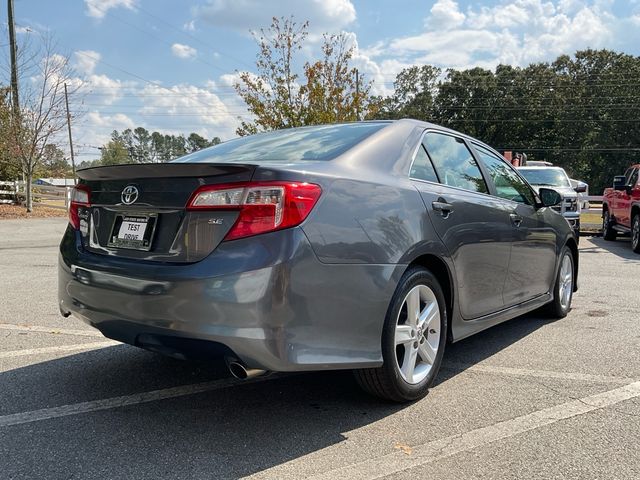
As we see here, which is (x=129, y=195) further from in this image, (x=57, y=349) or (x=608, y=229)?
(x=608, y=229)

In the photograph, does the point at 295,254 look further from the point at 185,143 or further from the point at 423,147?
the point at 185,143

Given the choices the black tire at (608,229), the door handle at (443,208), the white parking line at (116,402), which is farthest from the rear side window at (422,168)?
the black tire at (608,229)

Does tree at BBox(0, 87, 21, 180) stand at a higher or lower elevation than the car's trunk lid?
higher

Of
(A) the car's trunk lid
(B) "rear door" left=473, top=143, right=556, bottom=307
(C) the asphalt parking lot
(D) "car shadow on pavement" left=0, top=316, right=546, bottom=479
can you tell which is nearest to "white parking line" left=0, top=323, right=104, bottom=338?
(C) the asphalt parking lot

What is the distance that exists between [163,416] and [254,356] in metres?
0.89

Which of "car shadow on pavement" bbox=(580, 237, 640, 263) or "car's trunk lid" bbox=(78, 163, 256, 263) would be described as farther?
"car shadow on pavement" bbox=(580, 237, 640, 263)

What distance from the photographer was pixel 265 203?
258 centimetres

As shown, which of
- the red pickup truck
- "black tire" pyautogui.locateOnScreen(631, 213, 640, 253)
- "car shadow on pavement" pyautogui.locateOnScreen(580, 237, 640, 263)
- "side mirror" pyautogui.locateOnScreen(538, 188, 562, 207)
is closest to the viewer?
"side mirror" pyautogui.locateOnScreen(538, 188, 562, 207)

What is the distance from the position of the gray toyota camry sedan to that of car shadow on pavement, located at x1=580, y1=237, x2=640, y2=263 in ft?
26.7

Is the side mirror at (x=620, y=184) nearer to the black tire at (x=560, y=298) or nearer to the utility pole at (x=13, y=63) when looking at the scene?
the black tire at (x=560, y=298)

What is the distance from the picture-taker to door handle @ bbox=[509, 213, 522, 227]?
4.32m

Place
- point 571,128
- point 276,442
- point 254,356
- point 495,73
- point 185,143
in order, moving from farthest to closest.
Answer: point 185,143 → point 495,73 → point 571,128 → point 276,442 → point 254,356

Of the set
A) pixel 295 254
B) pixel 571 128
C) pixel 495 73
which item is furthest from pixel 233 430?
pixel 495 73

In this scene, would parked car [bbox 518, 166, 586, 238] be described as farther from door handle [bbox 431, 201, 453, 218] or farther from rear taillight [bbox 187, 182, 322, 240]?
rear taillight [bbox 187, 182, 322, 240]
